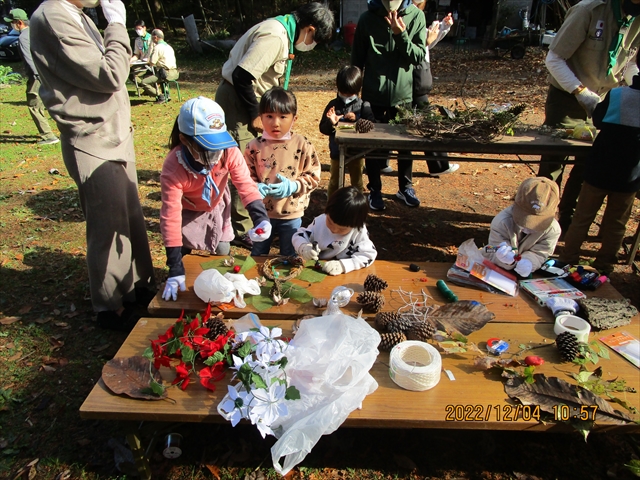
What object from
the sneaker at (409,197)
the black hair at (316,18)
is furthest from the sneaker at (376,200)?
the black hair at (316,18)

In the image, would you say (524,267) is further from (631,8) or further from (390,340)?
(631,8)

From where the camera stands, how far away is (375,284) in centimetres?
245

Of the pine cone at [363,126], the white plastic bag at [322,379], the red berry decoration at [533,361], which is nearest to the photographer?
the white plastic bag at [322,379]

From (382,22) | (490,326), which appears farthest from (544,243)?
(382,22)

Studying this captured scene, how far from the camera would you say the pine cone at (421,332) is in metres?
2.08

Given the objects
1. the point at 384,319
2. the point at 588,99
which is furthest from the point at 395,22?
the point at 384,319

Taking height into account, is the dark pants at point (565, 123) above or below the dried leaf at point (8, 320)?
above

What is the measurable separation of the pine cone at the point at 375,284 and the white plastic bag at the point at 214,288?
2.44 ft

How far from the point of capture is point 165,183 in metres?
2.48

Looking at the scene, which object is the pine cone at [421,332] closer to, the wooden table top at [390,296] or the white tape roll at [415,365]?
the white tape roll at [415,365]

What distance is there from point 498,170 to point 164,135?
559cm

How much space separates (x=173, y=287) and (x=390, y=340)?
3.95 ft

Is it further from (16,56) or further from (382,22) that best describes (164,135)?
(16,56)

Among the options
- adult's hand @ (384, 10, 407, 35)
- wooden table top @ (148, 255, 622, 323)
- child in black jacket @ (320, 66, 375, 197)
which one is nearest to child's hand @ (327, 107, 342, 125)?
child in black jacket @ (320, 66, 375, 197)
